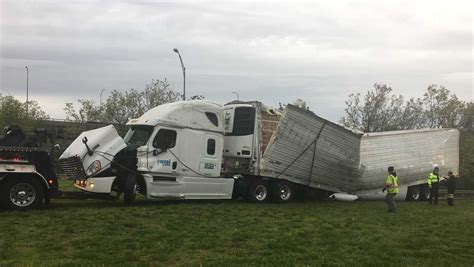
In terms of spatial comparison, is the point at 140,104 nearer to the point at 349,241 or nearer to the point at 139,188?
the point at 139,188

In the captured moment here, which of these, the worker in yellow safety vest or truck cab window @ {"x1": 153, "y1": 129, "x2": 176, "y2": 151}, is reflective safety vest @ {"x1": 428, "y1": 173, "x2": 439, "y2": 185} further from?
truck cab window @ {"x1": 153, "y1": 129, "x2": 176, "y2": 151}

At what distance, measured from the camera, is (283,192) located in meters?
19.5

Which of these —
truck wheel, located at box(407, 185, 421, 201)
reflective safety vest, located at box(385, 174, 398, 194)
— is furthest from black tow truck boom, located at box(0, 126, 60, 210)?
truck wheel, located at box(407, 185, 421, 201)

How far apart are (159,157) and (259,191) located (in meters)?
4.55

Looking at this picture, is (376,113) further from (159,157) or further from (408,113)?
(159,157)

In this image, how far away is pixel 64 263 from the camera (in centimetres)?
730

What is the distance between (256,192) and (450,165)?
12.3 metres

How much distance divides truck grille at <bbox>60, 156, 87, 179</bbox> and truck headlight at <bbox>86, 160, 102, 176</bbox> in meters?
0.15

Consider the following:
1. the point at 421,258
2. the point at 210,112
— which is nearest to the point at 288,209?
the point at 210,112

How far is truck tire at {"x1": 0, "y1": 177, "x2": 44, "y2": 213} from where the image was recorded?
1309 centimetres

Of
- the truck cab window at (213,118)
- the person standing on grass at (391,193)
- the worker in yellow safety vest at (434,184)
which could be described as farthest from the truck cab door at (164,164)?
the worker in yellow safety vest at (434,184)

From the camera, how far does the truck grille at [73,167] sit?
1491 cm

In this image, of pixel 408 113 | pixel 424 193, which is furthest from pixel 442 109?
pixel 424 193

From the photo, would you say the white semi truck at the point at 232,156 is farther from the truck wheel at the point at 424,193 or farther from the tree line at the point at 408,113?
the tree line at the point at 408,113
